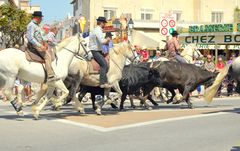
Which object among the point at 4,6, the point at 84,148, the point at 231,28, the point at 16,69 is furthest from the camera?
the point at 231,28

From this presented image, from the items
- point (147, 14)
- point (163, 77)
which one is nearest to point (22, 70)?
point (163, 77)

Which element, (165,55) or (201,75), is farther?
(165,55)

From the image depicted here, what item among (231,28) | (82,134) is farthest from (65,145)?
(231,28)

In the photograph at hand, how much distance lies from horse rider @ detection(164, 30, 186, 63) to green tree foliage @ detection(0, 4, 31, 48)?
44.3 ft

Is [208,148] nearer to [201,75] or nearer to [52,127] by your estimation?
[52,127]

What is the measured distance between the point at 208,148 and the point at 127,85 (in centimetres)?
661

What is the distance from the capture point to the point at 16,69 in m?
12.6

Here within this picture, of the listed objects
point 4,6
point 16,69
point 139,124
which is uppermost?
point 4,6

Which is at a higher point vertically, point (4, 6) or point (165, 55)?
point (4, 6)

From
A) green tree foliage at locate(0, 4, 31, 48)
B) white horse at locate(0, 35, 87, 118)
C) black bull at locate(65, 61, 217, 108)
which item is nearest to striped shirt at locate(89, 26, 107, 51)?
white horse at locate(0, 35, 87, 118)

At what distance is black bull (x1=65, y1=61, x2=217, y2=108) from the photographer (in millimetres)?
16031

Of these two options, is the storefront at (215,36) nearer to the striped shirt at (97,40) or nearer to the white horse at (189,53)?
the white horse at (189,53)

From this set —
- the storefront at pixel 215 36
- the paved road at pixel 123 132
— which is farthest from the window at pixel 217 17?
the paved road at pixel 123 132

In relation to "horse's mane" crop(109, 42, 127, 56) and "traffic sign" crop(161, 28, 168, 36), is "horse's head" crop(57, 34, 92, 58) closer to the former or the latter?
"horse's mane" crop(109, 42, 127, 56)
